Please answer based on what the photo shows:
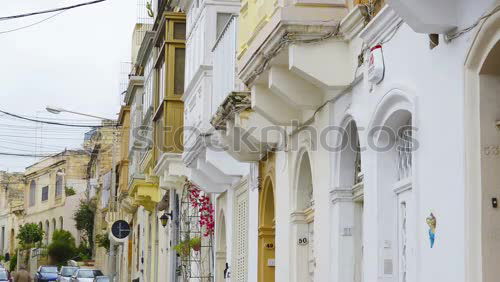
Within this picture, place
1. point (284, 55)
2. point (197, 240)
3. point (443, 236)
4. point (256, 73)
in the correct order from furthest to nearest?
point (197, 240) → point (256, 73) → point (284, 55) → point (443, 236)

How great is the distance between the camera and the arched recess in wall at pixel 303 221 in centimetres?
1418

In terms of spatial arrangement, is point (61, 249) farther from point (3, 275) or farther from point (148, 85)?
point (148, 85)

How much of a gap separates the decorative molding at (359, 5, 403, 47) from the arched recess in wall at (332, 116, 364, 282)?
60.7 inches

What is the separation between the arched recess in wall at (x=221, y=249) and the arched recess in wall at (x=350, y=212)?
892 centimetres

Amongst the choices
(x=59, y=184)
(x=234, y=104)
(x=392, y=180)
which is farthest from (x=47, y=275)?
(x=392, y=180)

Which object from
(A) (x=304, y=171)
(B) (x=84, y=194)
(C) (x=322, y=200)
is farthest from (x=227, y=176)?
(B) (x=84, y=194)

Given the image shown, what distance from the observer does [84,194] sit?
76.4 meters

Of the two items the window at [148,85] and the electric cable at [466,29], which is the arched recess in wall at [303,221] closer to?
the electric cable at [466,29]

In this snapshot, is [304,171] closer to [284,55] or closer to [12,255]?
[284,55]

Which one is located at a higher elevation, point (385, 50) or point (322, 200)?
point (385, 50)

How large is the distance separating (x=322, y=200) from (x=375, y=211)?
212cm

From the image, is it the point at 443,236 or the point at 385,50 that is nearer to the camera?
the point at 443,236

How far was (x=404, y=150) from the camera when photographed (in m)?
10.7

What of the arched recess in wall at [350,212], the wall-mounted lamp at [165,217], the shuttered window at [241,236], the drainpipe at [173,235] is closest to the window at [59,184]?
the drainpipe at [173,235]
